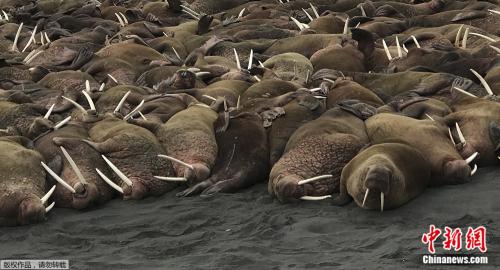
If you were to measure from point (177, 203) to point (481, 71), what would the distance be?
3989 mm

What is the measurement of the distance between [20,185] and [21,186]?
0.6 inches

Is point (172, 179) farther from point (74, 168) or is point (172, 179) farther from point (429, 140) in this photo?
point (429, 140)

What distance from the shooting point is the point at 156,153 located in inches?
363

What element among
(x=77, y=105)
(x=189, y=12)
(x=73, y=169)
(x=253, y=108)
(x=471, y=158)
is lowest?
(x=189, y=12)

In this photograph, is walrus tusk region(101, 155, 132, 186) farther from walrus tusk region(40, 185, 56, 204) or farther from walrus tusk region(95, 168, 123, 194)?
walrus tusk region(40, 185, 56, 204)

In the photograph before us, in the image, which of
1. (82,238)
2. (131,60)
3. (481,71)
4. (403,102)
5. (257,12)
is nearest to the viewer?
(82,238)

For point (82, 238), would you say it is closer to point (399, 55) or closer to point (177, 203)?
point (177, 203)

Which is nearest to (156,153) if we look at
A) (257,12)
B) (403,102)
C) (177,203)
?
(177,203)

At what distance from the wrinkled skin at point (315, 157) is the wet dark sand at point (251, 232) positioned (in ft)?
0.50

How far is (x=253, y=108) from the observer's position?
1010 cm

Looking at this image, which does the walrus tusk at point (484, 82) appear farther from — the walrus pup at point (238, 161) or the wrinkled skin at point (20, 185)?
the wrinkled skin at point (20, 185)

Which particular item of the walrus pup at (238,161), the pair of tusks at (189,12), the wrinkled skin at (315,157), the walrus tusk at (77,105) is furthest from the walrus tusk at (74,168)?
the pair of tusks at (189,12)

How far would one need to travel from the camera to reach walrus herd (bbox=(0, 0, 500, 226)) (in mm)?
A: 8500

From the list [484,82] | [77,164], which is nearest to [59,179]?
[77,164]
